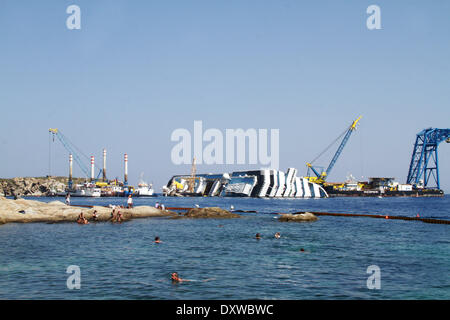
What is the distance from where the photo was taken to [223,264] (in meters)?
28.2

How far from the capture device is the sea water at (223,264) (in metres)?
20.7

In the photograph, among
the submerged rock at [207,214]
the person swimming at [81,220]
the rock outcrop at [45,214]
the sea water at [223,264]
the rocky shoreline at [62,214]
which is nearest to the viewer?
the sea water at [223,264]

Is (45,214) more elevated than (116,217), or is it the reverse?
(45,214)

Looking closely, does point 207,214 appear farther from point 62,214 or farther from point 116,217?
point 62,214

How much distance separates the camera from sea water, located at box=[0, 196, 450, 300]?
2072cm

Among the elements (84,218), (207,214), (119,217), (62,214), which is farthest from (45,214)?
(207,214)

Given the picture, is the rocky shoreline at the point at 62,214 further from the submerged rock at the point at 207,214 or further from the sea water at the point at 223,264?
the sea water at the point at 223,264

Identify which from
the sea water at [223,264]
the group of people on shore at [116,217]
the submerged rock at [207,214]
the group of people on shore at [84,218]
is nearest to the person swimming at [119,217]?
the group of people on shore at [116,217]

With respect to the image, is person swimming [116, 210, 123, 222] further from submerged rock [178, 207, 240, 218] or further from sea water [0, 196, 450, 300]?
submerged rock [178, 207, 240, 218]

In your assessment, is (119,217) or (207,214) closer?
(119,217)

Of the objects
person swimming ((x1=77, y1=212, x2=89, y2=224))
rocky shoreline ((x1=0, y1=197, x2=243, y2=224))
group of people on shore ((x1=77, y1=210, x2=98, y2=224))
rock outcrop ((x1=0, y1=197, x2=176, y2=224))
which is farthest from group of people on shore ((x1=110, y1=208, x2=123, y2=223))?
person swimming ((x1=77, y1=212, x2=89, y2=224))
